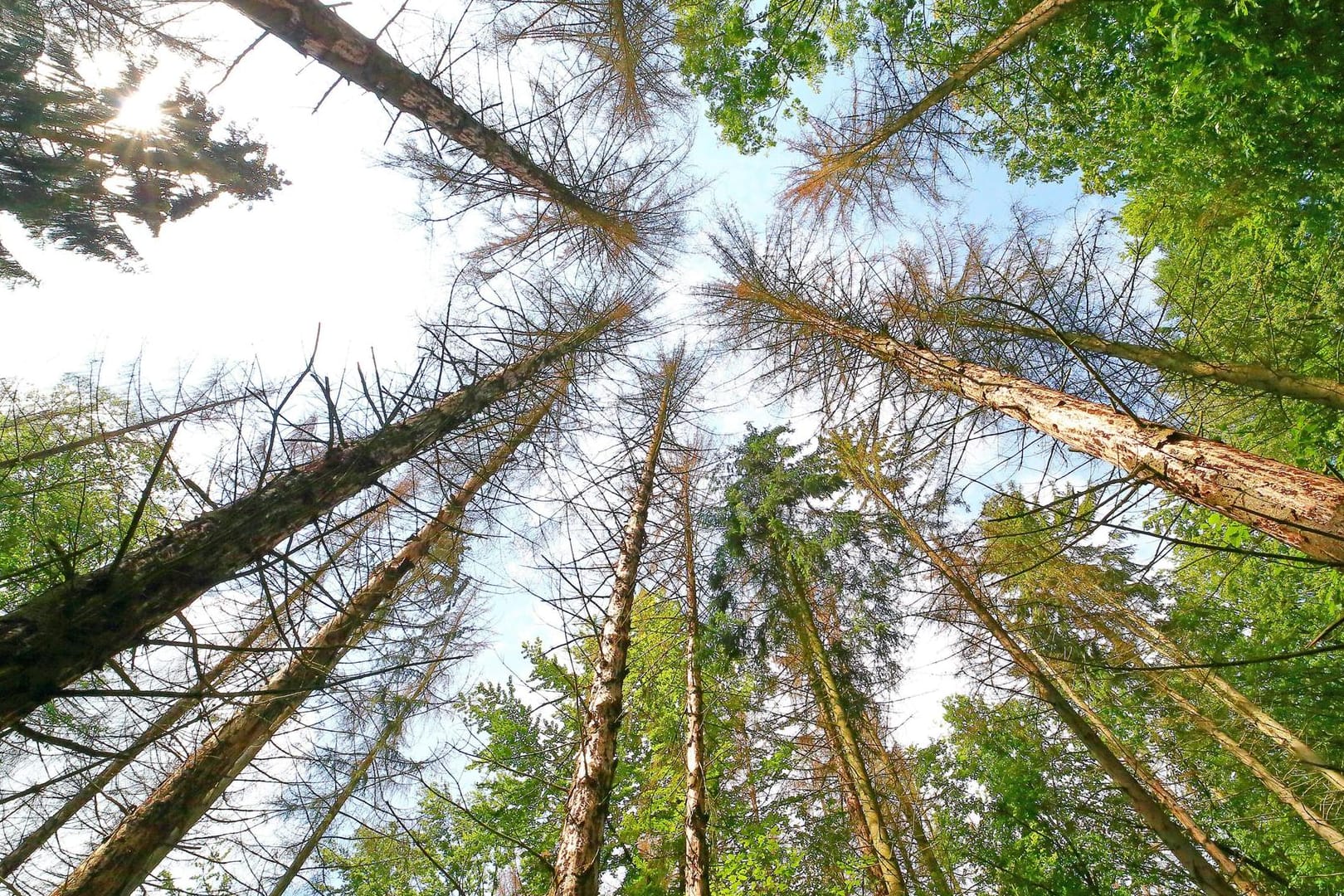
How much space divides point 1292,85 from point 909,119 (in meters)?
3.41

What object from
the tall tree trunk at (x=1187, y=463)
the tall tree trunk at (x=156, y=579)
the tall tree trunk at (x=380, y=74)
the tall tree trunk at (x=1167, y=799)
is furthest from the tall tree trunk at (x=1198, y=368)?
the tall tree trunk at (x=156, y=579)

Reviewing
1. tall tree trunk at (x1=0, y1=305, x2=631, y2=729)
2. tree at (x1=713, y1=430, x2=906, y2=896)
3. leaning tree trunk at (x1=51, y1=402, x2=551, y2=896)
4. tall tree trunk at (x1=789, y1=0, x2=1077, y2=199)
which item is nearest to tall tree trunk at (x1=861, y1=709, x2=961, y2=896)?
tree at (x1=713, y1=430, x2=906, y2=896)

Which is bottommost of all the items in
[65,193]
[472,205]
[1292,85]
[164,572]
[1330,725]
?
[164,572]

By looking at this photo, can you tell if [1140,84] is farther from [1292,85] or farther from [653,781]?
[653,781]

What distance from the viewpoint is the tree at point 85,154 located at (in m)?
8.05

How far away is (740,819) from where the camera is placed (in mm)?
6668

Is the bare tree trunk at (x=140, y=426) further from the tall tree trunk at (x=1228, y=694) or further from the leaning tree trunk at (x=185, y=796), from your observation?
the tall tree trunk at (x=1228, y=694)

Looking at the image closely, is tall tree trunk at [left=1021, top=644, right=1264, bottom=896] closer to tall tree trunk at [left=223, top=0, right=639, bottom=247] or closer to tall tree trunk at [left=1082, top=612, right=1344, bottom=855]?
tall tree trunk at [left=1082, top=612, right=1344, bottom=855]

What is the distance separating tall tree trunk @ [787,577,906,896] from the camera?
16.1 ft

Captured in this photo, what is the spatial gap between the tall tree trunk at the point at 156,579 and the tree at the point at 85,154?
390 inches

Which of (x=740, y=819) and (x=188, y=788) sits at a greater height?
(x=740, y=819)

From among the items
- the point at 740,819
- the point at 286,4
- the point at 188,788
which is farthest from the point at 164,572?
the point at 740,819

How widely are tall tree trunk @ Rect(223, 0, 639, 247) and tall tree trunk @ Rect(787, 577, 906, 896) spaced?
7.09 m

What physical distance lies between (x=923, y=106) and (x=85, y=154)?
14321 mm
